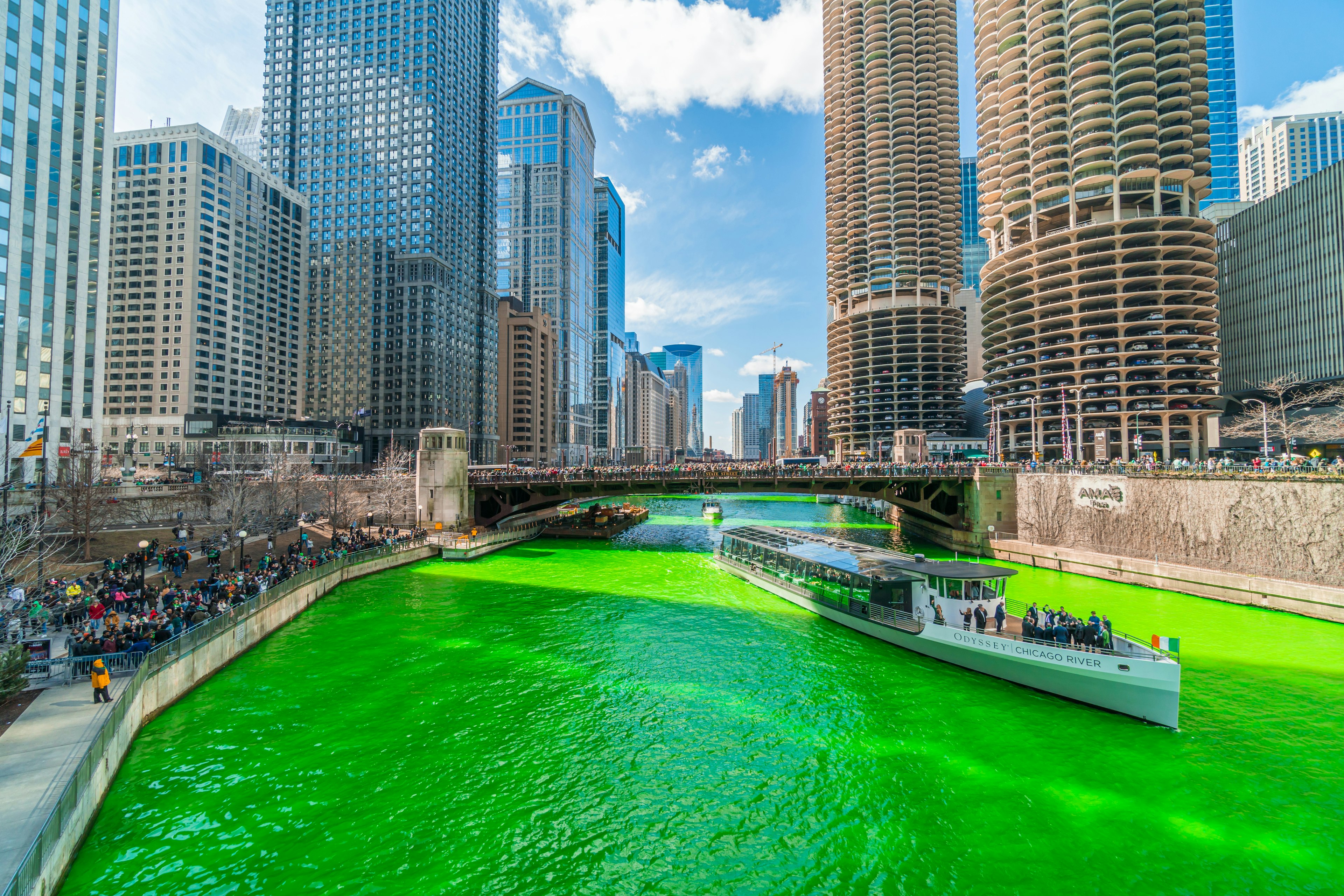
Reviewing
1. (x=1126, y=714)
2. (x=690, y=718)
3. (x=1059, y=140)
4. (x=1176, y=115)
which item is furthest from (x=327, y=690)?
(x=1176, y=115)

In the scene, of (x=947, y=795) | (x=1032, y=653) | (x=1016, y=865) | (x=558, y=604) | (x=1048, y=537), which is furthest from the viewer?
(x=1048, y=537)

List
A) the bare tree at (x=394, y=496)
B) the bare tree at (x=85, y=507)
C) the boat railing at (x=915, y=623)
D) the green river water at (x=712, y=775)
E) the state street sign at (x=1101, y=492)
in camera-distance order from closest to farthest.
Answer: the green river water at (x=712, y=775)
the boat railing at (x=915, y=623)
the bare tree at (x=85, y=507)
the state street sign at (x=1101, y=492)
the bare tree at (x=394, y=496)

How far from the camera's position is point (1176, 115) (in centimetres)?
9312

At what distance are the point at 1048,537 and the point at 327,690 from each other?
5885 cm

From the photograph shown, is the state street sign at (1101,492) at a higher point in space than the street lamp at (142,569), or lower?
higher

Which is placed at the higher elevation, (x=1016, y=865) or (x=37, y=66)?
(x=37, y=66)

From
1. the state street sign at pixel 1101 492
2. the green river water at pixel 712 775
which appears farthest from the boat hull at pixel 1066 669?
the state street sign at pixel 1101 492

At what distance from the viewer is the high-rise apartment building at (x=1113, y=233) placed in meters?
91.0

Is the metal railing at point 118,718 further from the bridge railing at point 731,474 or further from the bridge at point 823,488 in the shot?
the bridge at point 823,488

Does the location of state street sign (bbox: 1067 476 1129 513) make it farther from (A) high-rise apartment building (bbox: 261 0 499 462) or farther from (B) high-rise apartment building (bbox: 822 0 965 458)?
(A) high-rise apartment building (bbox: 261 0 499 462)

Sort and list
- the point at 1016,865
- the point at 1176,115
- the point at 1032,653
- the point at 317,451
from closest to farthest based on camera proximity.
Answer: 1. the point at 1016,865
2. the point at 1032,653
3. the point at 1176,115
4. the point at 317,451

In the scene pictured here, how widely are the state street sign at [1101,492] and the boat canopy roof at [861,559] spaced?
67.3 feet

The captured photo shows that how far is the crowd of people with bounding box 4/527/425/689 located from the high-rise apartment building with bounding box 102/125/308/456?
105879 millimetres

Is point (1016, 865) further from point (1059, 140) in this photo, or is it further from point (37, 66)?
point (1059, 140)
